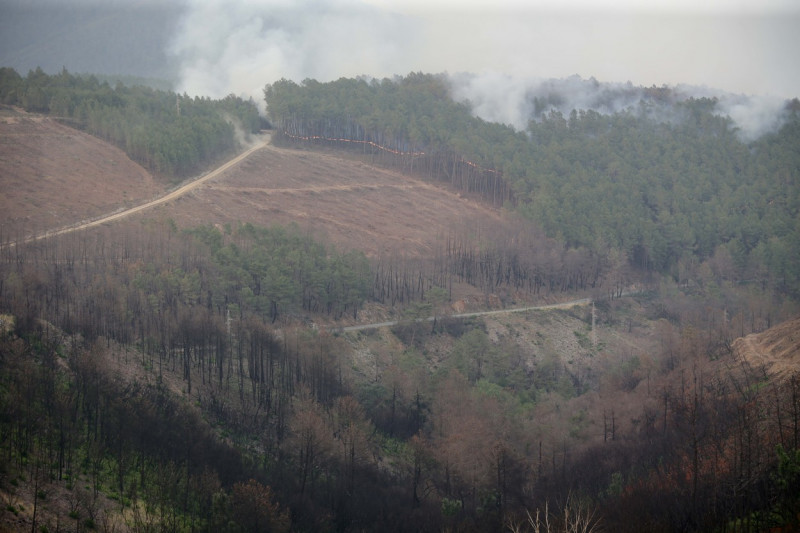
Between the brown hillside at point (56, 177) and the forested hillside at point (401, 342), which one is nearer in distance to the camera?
the forested hillside at point (401, 342)

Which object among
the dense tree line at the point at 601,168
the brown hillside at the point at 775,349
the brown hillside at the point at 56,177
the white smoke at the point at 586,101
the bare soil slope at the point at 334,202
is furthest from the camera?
the white smoke at the point at 586,101

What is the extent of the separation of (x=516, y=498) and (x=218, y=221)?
141 feet

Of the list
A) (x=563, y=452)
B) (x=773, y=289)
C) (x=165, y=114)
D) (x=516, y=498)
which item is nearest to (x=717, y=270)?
(x=773, y=289)

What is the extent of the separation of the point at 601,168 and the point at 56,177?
228 feet

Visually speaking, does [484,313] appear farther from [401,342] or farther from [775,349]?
[775,349]

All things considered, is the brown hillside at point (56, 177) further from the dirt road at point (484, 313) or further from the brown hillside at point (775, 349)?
the brown hillside at point (775, 349)

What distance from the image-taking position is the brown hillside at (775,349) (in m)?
44.6

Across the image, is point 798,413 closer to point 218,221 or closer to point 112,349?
point 112,349

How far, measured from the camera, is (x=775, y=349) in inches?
1921

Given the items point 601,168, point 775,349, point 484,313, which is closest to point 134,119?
point 484,313

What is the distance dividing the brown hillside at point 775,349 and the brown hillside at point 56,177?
53.0 m

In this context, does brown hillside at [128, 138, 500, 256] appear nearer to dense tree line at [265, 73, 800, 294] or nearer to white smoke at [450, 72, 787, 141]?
dense tree line at [265, 73, 800, 294]

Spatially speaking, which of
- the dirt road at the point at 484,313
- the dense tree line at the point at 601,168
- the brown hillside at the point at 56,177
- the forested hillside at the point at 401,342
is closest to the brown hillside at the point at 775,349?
the forested hillside at the point at 401,342

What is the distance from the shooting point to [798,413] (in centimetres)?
3378
